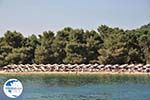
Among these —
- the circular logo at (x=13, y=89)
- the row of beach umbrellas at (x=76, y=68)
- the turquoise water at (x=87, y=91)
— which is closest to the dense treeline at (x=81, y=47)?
the row of beach umbrellas at (x=76, y=68)

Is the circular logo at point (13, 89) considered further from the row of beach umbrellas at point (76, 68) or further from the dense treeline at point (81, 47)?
the dense treeline at point (81, 47)

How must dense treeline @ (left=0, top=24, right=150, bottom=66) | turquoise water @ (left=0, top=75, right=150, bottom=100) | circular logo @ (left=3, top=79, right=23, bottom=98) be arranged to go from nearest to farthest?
circular logo @ (left=3, top=79, right=23, bottom=98) → turquoise water @ (left=0, top=75, right=150, bottom=100) → dense treeline @ (left=0, top=24, right=150, bottom=66)

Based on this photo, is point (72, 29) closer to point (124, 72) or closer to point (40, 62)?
point (40, 62)

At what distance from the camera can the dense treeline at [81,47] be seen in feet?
78.3

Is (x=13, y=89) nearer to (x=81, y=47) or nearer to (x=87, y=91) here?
(x=87, y=91)

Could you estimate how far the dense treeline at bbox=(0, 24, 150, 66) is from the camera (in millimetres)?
23859

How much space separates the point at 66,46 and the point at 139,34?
433cm

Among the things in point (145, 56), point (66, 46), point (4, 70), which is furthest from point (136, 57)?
point (4, 70)

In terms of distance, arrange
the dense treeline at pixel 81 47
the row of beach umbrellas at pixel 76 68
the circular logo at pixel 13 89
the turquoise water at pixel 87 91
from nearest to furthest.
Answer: the circular logo at pixel 13 89 < the turquoise water at pixel 87 91 < the row of beach umbrellas at pixel 76 68 < the dense treeline at pixel 81 47

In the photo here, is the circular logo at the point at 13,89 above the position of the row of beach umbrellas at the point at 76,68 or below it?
below

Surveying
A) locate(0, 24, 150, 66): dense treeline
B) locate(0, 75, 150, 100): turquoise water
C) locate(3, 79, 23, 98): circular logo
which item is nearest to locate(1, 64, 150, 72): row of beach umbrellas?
locate(0, 24, 150, 66): dense treeline

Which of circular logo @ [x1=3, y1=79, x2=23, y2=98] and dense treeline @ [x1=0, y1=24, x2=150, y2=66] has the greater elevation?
dense treeline @ [x1=0, y1=24, x2=150, y2=66]

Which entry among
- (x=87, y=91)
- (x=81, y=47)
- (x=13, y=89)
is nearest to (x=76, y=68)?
(x=81, y=47)

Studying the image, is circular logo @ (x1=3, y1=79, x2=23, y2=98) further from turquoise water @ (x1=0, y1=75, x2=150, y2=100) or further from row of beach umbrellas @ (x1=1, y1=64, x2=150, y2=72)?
row of beach umbrellas @ (x1=1, y1=64, x2=150, y2=72)
